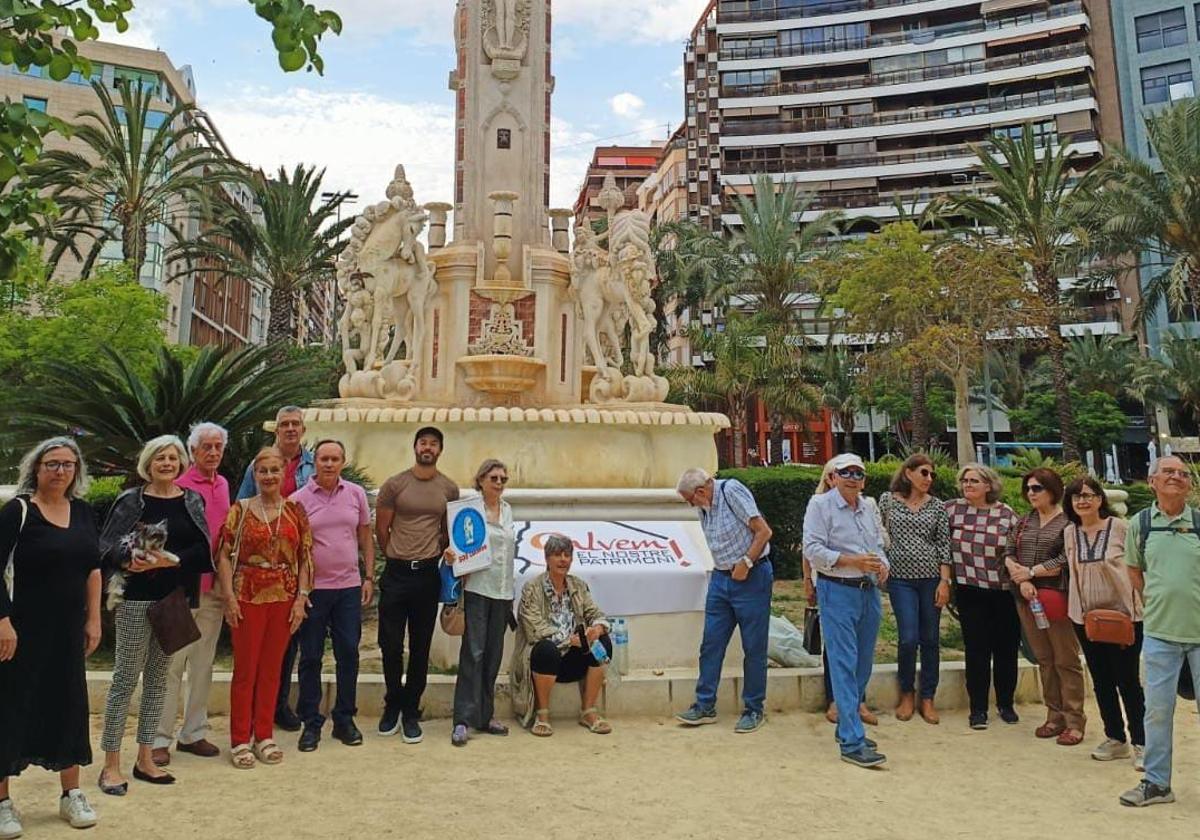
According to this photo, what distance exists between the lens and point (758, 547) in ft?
16.2

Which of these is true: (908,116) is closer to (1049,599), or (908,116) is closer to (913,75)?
(913,75)

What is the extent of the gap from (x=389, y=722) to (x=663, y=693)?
5.57ft

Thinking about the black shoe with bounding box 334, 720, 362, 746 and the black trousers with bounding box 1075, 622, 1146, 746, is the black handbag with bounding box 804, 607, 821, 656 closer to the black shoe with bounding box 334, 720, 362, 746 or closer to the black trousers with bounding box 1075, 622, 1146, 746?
the black trousers with bounding box 1075, 622, 1146, 746

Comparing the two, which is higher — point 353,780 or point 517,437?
point 517,437

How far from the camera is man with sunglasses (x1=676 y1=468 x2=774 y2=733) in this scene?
195 inches

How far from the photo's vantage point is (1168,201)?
70.2ft

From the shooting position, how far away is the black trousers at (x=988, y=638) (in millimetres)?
5129

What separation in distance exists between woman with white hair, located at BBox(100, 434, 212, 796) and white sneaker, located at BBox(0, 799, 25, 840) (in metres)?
0.45

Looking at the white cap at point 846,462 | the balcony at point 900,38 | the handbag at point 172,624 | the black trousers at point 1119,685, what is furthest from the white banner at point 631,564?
the balcony at point 900,38

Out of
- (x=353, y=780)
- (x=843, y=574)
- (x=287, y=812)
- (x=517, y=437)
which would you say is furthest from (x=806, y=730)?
(x=517, y=437)

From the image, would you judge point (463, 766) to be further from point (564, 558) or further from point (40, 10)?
point (40, 10)

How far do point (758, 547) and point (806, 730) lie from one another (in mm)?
1142

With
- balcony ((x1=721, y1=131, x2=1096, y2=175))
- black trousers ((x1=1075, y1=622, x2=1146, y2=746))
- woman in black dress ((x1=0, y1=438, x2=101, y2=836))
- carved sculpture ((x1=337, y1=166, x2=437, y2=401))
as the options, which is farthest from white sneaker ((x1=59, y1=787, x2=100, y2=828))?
balcony ((x1=721, y1=131, x2=1096, y2=175))

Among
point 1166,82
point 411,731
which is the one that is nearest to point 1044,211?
point 411,731
